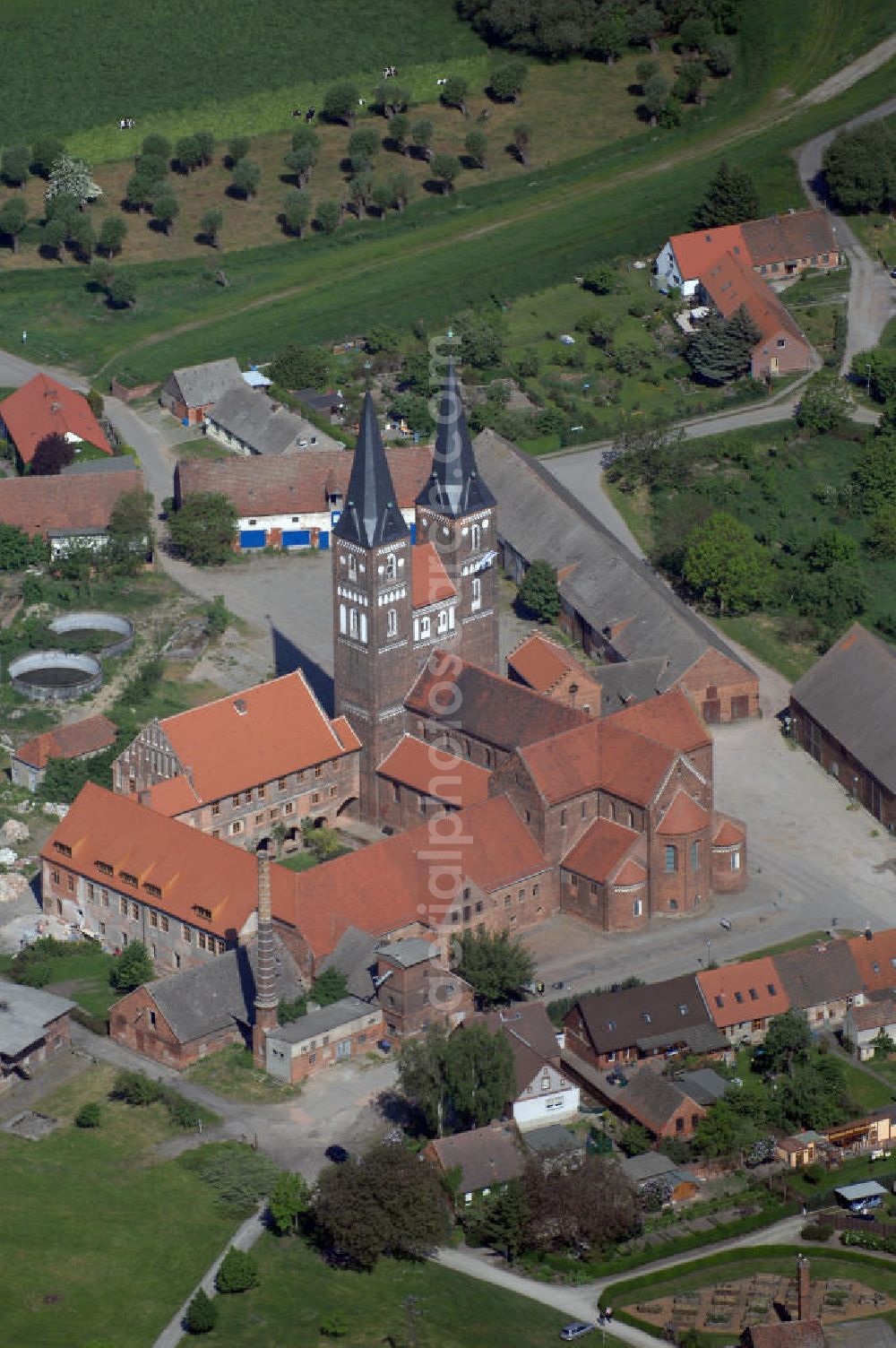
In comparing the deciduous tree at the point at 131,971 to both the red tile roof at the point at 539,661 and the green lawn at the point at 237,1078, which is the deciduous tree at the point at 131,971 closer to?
the green lawn at the point at 237,1078

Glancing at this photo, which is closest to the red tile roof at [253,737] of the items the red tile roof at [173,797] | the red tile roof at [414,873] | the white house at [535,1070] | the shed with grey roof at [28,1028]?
the red tile roof at [173,797]

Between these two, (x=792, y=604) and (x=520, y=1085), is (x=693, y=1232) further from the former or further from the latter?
(x=792, y=604)

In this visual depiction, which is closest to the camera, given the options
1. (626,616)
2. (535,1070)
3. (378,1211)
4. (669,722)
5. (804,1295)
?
(804,1295)

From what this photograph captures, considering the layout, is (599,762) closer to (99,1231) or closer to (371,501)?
(371,501)

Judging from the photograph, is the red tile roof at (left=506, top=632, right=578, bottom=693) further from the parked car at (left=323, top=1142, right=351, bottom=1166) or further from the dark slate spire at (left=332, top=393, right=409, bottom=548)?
the parked car at (left=323, top=1142, right=351, bottom=1166)

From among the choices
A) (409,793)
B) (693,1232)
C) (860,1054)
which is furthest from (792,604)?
(693,1232)

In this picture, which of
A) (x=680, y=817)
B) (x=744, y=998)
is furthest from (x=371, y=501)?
(x=744, y=998)
